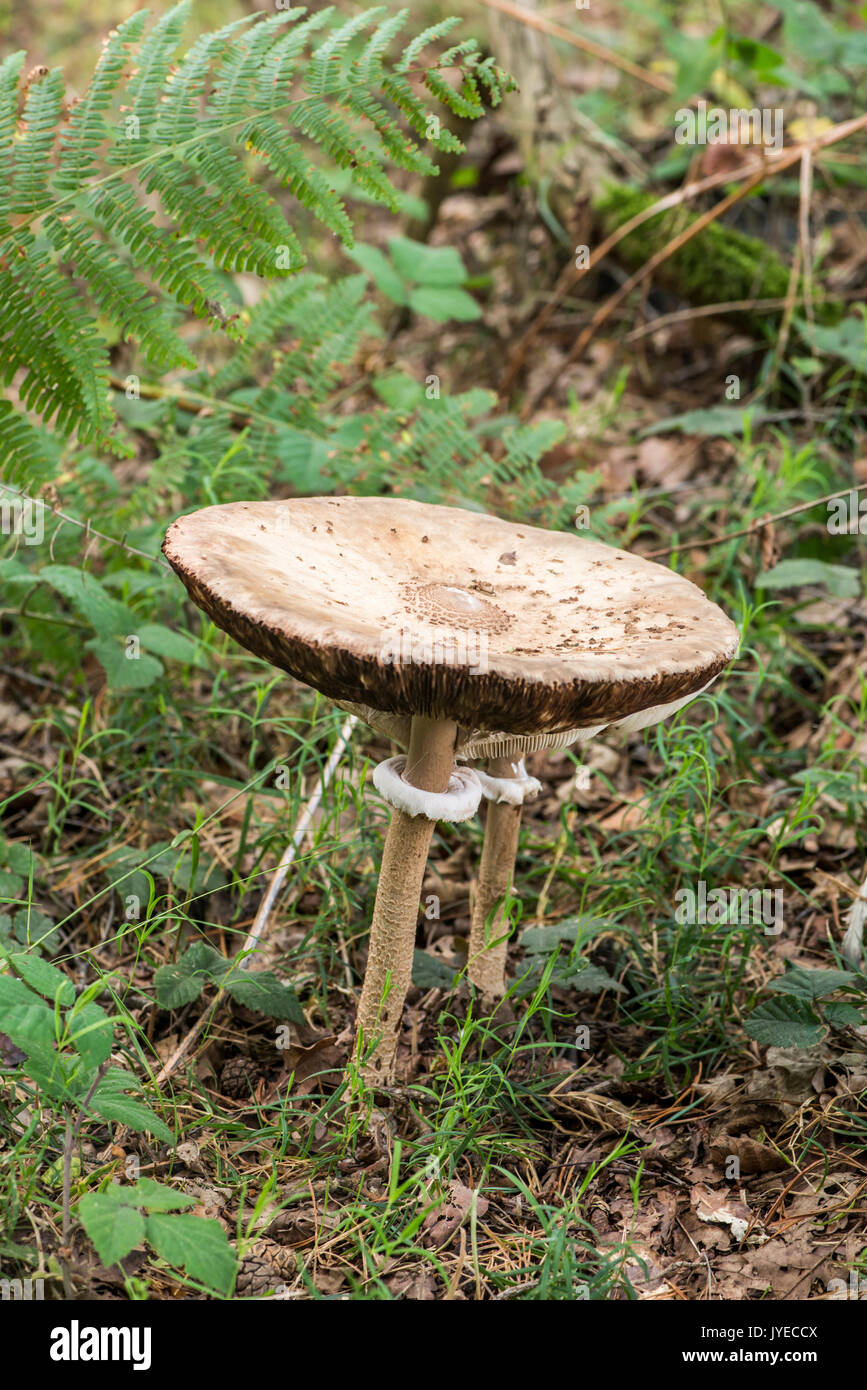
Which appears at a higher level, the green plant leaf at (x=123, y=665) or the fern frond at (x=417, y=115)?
the fern frond at (x=417, y=115)

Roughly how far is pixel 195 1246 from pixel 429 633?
1401 mm

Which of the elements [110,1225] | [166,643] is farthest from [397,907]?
[166,643]

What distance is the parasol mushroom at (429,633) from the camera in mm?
2291

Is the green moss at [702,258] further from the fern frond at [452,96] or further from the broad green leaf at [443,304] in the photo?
the fern frond at [452,96]

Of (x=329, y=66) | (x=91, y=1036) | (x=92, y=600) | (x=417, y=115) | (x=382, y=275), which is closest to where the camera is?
(x=91, y=1036)

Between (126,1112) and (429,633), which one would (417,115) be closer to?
(429,633)

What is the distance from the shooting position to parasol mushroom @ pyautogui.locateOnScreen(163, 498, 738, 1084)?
2291 millimetres

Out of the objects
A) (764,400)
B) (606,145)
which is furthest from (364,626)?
(606,145)

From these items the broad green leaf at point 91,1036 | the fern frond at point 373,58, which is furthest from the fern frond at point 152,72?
the broad green leaf at point 91,1036

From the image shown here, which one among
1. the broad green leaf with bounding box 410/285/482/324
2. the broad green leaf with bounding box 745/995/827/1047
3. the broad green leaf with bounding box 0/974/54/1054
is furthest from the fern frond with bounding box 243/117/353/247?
the broad green leaf with bounding box 745/995/827/1047

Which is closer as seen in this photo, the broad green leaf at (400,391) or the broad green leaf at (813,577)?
the broad green leaf at (813,577)

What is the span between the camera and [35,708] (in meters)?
4.70

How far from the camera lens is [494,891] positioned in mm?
3334

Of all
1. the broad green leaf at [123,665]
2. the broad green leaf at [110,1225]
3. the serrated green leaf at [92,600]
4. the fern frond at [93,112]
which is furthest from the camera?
the broad green leaf at [123,665]
